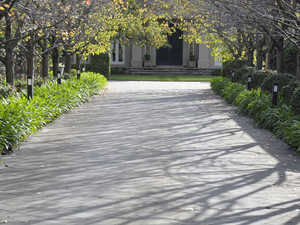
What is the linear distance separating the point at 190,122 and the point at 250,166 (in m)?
5.51

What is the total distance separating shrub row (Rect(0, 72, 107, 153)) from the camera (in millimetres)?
9855

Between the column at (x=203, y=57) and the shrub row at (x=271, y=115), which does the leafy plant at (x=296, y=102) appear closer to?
the shrub row at (x=271, y=115)

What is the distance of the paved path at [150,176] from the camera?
19.5ft

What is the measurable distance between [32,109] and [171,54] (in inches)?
1330

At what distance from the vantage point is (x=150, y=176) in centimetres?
783

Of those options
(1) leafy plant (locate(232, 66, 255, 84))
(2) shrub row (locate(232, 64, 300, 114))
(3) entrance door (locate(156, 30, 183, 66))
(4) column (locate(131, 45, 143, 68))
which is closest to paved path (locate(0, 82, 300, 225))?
(2) shrub row (locate(232, 64, 300, 114))

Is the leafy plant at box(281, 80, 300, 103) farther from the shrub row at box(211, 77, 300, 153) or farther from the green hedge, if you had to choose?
the green hedge

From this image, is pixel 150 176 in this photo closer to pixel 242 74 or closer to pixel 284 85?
pixel 284 85

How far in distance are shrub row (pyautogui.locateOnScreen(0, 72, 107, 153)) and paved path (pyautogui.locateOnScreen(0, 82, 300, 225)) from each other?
0.29 metres

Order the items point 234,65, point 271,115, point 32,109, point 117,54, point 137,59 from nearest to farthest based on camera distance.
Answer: point 32,109
point 271,115
point 234,65
point 137,59
point 117,54

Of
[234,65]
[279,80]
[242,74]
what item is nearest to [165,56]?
[234,65]

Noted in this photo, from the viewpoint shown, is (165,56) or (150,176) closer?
(150,176)

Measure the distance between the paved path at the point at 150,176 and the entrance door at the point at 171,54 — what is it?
31.6m

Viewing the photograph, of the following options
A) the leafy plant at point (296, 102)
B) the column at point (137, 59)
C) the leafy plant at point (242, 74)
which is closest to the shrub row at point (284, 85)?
the leafy plant at point (296, 102)
